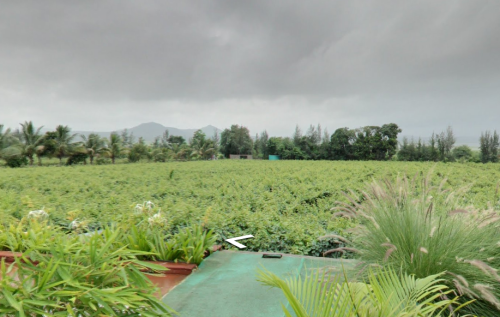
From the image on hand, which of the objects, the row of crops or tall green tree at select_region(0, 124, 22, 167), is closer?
the row of crops

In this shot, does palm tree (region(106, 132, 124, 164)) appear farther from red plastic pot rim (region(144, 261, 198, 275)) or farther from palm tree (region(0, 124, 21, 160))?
red plastic pot rim (region(144, 261, 198, 275))

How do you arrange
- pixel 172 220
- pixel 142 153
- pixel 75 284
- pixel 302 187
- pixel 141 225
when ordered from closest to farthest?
pixel 75 284
pixel 141 225
pixel 172 220
pixel 302 187
pixel 142 153

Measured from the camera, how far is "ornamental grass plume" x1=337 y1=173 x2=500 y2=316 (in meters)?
2.03

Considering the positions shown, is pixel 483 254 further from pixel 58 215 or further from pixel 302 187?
pixel 302 187

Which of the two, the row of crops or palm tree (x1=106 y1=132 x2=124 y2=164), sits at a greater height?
palm tree (x1=106 y1=132 x2=124 y2=164)

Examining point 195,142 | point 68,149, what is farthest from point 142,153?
point 195,142

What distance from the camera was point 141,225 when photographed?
3541 mm

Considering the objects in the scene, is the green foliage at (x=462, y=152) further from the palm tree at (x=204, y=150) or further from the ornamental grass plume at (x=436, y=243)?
the ornamental grass plume at (x=436, y=243)

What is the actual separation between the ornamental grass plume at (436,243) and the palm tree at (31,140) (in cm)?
2844

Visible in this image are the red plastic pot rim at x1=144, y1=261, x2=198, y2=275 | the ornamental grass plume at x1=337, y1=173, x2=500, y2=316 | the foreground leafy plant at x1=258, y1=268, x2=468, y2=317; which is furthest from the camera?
the red plastic pot rim at x1=144, y1=261, x2=198, y2=275

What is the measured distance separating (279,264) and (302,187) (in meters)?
6.36

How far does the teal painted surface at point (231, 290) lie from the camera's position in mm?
2324

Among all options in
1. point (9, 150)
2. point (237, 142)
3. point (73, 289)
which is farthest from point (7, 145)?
point (237, 142)

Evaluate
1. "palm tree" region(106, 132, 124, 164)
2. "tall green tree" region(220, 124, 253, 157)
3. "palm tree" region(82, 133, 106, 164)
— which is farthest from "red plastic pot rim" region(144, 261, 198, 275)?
"tall green tree" region(220, 124, 253, 157)
